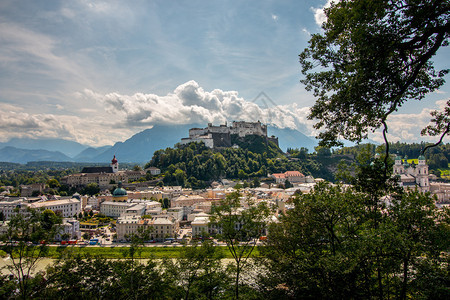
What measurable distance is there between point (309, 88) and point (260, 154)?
7238 cm

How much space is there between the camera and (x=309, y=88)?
6.77 m

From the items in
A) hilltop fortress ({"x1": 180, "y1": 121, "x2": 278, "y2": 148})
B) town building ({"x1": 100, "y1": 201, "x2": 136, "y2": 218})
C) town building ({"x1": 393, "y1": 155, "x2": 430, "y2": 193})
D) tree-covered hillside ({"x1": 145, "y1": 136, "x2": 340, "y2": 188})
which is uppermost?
hilltop fortress ({"x1": 180, "y1": 121, "x2": 278, "y2": 148})

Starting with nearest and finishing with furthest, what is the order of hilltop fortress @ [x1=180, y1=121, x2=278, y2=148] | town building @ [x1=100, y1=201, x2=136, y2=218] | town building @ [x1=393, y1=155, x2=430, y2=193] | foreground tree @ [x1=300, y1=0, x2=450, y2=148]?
foreground tree @ [x1=300, y1=0, x2=450, y2=148]
town building @ [x1=100, y1=201, x2=136, y2=218]
town building @ [x1=393, y1=155, x2=430, y2=193]
hilltop fortress @ [x1=180, y1=121, x2=278, y2=148]

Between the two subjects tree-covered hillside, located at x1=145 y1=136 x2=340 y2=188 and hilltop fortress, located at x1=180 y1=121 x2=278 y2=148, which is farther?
hilltop fortress, located at x1=180 y1=121 x2=278 y2=148

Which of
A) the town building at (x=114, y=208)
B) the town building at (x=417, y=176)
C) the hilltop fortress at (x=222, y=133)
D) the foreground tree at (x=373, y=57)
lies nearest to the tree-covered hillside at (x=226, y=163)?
the hilltop fortress at (x=222, y=133)

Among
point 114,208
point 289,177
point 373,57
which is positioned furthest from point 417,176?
point 373,57

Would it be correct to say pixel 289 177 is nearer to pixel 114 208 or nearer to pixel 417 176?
pixel 417 176

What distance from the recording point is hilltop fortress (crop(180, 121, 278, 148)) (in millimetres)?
79750

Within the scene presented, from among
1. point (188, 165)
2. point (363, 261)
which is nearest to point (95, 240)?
point (363, 261)

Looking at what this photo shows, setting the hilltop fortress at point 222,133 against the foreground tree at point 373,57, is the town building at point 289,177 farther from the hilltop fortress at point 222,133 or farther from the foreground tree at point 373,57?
the foreground tree at point 373,57

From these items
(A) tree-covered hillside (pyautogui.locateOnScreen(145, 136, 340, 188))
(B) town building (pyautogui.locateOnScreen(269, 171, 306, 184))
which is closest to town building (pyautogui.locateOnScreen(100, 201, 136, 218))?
(A) tree-covered hillside (pyautogui.locateOnScreen(145, 136, 340, 188))

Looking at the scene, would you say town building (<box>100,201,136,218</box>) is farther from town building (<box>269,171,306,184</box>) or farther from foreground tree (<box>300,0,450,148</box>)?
foreground tree (<box>300,0,450,148</box>)

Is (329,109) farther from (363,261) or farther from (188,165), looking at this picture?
(188,165)

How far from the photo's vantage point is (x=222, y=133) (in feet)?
274
